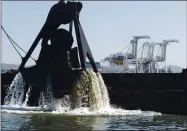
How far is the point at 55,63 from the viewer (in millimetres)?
30094

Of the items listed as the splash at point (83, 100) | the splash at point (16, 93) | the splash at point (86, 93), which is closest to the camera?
the splash at point (83, 100)

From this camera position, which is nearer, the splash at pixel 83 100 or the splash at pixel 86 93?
the splash at pixel 83 100

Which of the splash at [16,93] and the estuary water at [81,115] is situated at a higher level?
the splash at [16,93]

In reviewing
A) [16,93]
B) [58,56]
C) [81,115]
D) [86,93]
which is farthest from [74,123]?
[16,93]

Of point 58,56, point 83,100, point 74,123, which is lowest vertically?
point 74,123

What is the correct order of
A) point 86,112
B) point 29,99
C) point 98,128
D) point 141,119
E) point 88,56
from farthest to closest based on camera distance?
1. point 29,99
2. point 88,56
3. point 86,112
4. point 141,119
5. point 98,128

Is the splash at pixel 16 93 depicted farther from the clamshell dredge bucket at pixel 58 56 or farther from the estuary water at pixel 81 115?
the clamshell dredge bucket at pixel 58 56

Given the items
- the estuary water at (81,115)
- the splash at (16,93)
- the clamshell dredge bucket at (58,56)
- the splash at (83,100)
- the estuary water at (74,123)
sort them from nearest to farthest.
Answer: the estuary water at (74,123)
the estuary water at (81,115)
the splash at (83,100)
the clamshell dredge bucket at (58,56)
the splash at (16,93)

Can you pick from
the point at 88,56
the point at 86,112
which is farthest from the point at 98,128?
the point at 88,56

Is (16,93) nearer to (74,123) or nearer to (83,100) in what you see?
(83,100)

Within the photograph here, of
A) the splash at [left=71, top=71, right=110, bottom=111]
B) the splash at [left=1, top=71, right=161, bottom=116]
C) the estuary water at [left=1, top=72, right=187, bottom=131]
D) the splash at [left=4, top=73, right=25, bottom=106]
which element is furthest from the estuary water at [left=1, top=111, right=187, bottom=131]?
the splash at [left=4, top=73, right=25, bottom=106]

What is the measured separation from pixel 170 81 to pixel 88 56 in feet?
Answer: 28.6

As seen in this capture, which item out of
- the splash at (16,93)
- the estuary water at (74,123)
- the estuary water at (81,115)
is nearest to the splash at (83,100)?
the estuary water at (81,115)

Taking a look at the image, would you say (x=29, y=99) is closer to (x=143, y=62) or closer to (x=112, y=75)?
(x=112, y=75)
